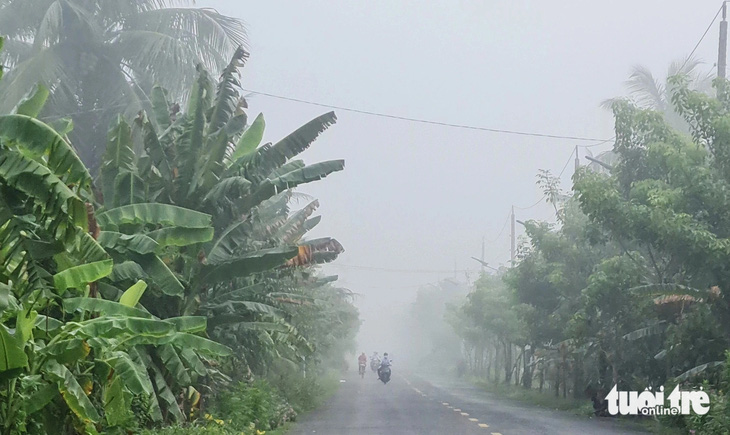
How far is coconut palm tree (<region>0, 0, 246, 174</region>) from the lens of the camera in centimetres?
2345

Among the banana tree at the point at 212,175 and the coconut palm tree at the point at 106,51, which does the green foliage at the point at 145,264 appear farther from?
the coconut palm tree at the point at 106,51

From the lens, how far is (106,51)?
2453 centimetres

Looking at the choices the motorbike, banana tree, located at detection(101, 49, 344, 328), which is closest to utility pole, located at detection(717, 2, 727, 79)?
banana tree, located at detection(101, 49, 344, 328)

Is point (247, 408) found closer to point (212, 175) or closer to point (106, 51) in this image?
point (212, 175)

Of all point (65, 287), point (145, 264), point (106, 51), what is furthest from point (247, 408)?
point (106, 51)

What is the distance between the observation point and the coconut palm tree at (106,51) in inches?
923

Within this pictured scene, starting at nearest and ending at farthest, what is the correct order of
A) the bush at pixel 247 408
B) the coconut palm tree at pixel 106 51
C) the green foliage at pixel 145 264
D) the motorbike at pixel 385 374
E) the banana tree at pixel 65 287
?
the banana tree at pixel 65 287
the green foliage at pixel 145 264
the bush at pixel 247 408
the coconut palm tree at pixel 106 51
the motorbike at pixel 385 374

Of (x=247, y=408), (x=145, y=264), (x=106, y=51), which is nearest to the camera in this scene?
(x=145, y=264)

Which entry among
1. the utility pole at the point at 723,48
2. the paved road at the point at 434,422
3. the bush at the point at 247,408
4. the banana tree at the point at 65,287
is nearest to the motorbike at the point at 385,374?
the paved road at the point at 434,422

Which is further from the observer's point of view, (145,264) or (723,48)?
(723,48)

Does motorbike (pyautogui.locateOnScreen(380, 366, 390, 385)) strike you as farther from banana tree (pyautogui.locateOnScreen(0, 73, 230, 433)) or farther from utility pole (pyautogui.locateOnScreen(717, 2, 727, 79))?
banana tree (pyautogui.locateOnScreen(0, 73, 230, 433))

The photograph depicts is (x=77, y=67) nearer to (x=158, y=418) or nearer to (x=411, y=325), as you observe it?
(x=158, y=418)

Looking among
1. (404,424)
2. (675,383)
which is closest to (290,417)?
(404,424)

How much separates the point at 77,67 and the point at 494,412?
1309 centimetres
